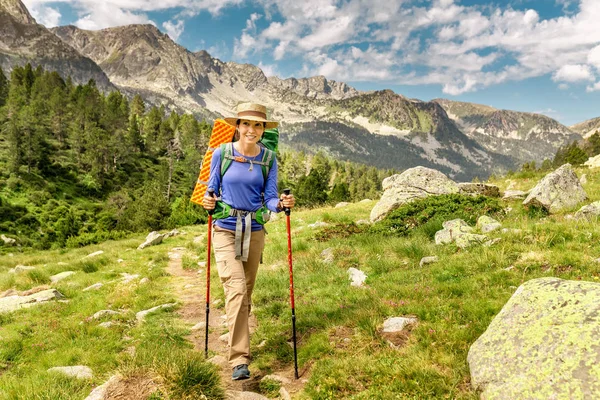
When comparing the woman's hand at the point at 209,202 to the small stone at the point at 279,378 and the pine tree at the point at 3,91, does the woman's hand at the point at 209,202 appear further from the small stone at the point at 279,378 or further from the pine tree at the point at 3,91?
the pine tree at the point at 3,91

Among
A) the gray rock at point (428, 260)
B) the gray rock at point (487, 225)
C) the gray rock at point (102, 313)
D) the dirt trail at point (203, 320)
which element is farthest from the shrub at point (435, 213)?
the gray rock at point (102, 313)

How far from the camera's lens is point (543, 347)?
390 centimetres

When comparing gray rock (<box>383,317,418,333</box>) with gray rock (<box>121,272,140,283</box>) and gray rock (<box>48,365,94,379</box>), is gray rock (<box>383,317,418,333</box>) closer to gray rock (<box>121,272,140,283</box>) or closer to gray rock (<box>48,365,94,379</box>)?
gray rock (<box>48,365,94,379</box>)

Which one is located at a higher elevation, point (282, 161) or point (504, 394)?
point (282, 161)

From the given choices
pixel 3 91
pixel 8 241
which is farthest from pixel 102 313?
pixel 3 91

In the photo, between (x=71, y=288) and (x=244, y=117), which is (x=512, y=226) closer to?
(x=244, y=117)

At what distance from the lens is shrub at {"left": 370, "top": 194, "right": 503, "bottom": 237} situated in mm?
12083

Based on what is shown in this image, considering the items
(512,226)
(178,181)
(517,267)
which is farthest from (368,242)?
(178,181)

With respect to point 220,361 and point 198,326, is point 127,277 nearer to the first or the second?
point 198,326

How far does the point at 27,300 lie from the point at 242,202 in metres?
9.05

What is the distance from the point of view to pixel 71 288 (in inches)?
456

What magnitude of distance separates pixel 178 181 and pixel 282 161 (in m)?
61.1

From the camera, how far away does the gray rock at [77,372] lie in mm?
5266

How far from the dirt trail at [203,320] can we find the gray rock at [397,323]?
1.68 meters
